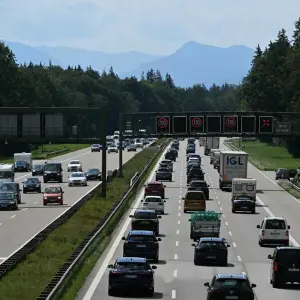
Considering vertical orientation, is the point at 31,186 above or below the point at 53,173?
below

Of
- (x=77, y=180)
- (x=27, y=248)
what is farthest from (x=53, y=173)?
(x=27, y=248)

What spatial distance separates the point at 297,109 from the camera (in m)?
147

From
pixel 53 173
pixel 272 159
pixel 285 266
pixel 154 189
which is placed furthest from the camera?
pixel 272 159

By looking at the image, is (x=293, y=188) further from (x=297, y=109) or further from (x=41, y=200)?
(x=297, y=109)

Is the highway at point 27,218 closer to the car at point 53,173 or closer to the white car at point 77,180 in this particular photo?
the white car at point 77,180

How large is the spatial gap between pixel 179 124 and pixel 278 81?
86.0m

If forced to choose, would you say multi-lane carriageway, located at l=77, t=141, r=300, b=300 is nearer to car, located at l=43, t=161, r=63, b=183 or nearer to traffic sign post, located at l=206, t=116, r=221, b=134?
traffic sign post, located at l=206, t=116, r=221, b=134

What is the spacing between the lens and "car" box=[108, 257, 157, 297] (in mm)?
29422

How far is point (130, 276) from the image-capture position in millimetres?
29469

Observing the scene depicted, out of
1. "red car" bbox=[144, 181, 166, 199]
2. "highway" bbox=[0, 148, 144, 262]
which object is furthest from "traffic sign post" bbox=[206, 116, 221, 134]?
"red car" bbox=[144, 181, 166, 199]

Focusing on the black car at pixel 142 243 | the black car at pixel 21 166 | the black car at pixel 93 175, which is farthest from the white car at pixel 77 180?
the black car at pixel 142 243

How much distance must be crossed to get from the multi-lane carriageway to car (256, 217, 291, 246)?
0.60 m

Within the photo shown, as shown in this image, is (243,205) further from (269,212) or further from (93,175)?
(93,175)

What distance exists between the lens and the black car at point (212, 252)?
124 ft
